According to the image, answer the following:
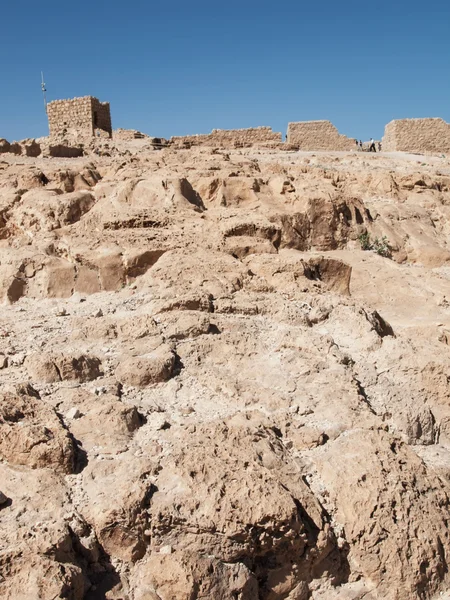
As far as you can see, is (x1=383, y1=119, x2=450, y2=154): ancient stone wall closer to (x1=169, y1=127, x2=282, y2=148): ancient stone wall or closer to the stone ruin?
the stone ruin

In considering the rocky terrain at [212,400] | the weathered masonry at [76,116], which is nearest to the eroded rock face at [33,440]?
the rocky terrain at [212,400]

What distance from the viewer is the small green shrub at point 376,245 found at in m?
7.77

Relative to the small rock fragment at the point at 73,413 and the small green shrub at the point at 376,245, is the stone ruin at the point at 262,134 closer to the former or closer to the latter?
the small green shrub at the point at 376,245

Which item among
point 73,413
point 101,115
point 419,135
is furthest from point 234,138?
point 73,413

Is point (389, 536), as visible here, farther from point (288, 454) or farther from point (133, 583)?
point (133, 583)

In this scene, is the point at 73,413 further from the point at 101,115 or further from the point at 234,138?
the point at 234,138

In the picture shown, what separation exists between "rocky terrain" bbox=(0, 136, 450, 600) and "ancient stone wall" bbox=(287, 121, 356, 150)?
1048cm

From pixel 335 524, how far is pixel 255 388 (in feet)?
3.74

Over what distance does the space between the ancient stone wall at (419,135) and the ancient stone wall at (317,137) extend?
Answer: 58.6 inches

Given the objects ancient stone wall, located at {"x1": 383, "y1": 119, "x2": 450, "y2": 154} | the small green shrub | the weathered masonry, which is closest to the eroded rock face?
the small green shrub

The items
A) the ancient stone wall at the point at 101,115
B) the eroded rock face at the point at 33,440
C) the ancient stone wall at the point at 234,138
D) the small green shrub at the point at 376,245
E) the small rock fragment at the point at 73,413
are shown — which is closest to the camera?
the eroded rock face at the point at 33,440

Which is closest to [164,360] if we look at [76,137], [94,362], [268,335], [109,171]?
[94,362]

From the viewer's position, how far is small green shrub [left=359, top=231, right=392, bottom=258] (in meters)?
7.77

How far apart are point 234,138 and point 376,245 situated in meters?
9.81
